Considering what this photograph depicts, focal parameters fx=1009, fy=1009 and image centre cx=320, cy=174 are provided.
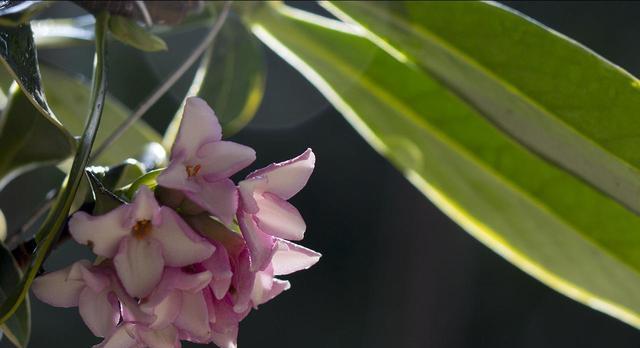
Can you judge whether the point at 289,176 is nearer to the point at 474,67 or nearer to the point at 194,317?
the point at 194,317

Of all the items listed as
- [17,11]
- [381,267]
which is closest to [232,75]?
[17,11]

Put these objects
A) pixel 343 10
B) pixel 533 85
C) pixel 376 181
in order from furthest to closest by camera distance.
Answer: pixel 376 181, pixel 343 10, pixel 533 85

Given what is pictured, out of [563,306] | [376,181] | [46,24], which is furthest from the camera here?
[563,306]

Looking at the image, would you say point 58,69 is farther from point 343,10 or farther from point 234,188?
point 234,188

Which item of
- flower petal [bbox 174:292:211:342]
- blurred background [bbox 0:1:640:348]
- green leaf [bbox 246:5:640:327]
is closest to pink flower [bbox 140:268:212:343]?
flower petal [bbox 174:292:211:342]

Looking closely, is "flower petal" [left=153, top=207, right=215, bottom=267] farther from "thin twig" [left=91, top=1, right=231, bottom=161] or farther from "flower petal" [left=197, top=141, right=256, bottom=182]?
"thin twig" [left=91, top=1, right=231, bottom=161]

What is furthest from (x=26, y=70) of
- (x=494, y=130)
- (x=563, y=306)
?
(x=563, y=306)
